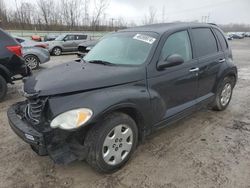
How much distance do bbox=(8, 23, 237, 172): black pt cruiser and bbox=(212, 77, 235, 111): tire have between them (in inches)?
17.4

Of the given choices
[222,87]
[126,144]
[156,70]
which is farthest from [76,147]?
[222,87]

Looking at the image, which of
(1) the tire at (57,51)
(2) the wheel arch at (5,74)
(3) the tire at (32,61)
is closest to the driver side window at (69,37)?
(1) the tire at (57,51)

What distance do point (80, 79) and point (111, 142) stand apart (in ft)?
2.73

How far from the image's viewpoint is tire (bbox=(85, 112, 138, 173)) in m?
2.50

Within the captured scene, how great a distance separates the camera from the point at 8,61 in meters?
5.29

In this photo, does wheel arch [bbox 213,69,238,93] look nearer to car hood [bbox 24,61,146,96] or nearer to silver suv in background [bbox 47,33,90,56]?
car hood [bbox 24,61,146,96]

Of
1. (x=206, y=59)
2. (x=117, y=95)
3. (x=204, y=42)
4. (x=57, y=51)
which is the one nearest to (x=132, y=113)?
(x=117, y=95)

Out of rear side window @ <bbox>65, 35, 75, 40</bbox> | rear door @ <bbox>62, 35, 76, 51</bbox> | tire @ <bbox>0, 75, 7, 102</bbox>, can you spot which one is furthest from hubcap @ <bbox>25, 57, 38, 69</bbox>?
rear side window @ <bbox>65, 35, 75, 40</bbox>

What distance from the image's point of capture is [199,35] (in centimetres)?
396

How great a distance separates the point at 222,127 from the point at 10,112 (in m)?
3.48

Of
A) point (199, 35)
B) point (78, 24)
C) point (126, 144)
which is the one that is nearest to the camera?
point (126, 144)

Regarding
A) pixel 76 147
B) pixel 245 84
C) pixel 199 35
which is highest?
pixel 199 35

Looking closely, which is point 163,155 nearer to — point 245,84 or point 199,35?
point 199,35

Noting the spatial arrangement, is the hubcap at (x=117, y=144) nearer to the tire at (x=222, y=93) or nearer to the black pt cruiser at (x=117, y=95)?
the black pt cruiser at (x=117, y=95)
